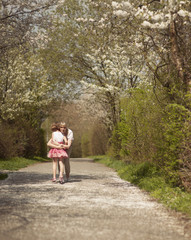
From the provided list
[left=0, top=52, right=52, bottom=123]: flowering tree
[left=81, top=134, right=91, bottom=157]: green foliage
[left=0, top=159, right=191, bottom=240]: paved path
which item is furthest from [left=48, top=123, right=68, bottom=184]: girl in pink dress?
[left=81, top=134, right=91, bottom=157]: green foliage

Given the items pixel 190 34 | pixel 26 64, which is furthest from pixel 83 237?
pixel 26 64

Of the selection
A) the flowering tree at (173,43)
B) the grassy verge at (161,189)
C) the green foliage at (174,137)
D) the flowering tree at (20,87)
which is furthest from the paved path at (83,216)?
the flowering tree at (20,87)

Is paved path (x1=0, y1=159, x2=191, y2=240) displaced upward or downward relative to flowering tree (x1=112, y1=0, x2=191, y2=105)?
downward

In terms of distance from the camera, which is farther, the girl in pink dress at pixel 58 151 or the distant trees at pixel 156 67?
the girl in pink dress at pixel 58 151

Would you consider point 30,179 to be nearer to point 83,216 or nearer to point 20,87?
point 83,216

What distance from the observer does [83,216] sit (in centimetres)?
646

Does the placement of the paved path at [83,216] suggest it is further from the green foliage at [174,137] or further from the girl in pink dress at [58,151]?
the girl in pink dress at [58,151]

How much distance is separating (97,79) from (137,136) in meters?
13.2

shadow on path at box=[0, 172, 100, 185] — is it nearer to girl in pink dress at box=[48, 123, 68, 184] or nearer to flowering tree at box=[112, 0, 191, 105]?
girl in pink dress at box=[48, 123, 68, 184]

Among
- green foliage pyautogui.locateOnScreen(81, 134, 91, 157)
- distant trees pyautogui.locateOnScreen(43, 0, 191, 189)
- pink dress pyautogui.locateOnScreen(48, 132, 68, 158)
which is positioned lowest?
green foliage pyautogui.locateOnScreen(81, 134, 91, 157)

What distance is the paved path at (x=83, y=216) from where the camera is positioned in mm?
5250

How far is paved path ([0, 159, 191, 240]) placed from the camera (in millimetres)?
5250

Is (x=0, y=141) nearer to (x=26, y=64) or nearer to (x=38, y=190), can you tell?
(x=26, y=64)

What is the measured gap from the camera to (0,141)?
71.4 ft
